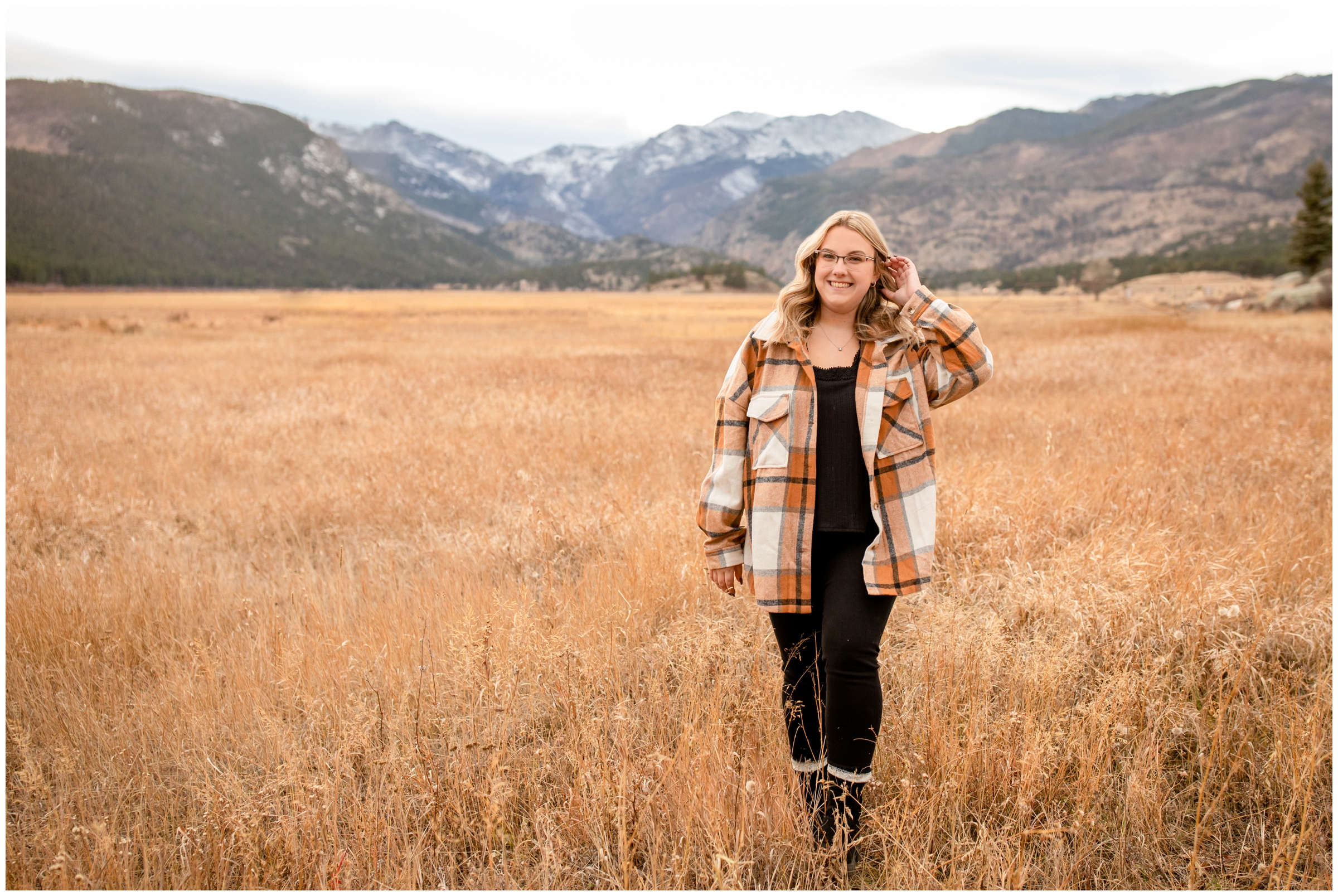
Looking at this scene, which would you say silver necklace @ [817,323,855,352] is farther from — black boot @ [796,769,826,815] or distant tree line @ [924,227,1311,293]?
distant tree line @ [924,227,1311,293]

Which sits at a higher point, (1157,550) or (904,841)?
(1157,550)

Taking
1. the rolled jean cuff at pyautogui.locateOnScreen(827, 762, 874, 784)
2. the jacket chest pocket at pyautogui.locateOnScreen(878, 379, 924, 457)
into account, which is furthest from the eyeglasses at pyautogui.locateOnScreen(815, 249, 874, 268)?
the rolled jean cuff at pyautogui.locateOnScreen(827, 762, 874, 784)

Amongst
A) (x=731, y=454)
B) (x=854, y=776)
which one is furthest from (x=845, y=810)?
(x=731, y=454)

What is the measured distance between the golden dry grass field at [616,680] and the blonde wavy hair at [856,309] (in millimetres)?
1575

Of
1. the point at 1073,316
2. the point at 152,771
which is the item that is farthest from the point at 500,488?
the point at 1073,316

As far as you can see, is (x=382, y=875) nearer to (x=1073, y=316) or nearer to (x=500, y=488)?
(x=500, y=488)

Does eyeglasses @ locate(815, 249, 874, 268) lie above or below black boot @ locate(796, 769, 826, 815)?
above

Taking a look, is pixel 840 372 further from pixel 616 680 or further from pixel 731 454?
pixel 616 680

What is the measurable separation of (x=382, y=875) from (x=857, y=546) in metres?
2.09

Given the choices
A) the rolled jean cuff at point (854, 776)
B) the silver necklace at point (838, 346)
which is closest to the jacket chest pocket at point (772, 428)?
the silver necklace at point (838, 346)

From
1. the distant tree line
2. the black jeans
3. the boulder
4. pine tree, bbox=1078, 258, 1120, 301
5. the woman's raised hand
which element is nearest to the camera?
the black jeans

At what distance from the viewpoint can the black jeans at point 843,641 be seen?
240 cm

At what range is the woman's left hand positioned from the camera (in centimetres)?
266

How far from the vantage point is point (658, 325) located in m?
41.2
